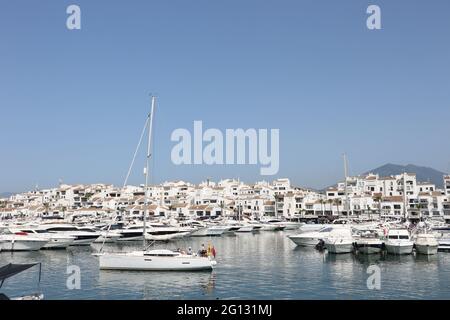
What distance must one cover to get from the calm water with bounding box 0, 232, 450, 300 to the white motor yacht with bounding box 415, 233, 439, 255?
0.80 meters

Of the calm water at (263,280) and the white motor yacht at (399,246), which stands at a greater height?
the white motor yacht at (399,246)

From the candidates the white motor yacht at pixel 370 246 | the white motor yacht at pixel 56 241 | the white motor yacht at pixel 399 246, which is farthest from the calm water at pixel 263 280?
the white motor yacht at pixel 56 241

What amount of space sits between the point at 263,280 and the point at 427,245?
699 inches

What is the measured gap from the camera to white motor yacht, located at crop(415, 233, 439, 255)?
34688 mm

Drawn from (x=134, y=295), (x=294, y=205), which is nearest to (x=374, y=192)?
(x=294, y=205)

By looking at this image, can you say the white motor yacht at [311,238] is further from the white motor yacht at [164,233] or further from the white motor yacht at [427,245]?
the white motor yacht at [164,233]

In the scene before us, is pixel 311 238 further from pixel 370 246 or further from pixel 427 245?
pixel 427 245

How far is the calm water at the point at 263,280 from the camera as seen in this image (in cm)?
2072

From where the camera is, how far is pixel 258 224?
73438 mm

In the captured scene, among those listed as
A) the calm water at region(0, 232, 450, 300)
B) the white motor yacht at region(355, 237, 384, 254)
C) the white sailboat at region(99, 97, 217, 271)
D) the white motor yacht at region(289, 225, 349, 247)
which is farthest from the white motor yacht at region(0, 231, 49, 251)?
the white motor yacht at region(355, 237, 384, 254)

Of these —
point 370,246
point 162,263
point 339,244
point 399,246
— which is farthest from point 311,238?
point 162,263

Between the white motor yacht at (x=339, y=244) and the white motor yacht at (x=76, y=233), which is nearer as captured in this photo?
the white motor yacht at (x=339, y=244)

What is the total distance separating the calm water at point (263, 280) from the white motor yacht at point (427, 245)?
2.61ft
